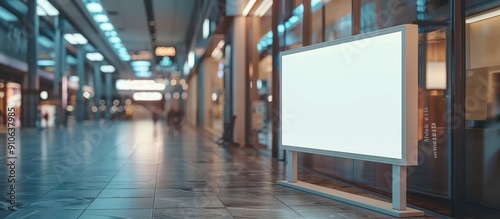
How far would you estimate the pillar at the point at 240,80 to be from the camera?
55.7 feet

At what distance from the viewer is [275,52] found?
42.0ft

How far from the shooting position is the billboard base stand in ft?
19.4

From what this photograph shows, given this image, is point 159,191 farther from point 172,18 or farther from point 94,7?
point 172,18

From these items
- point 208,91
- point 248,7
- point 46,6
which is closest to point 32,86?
point 46,6

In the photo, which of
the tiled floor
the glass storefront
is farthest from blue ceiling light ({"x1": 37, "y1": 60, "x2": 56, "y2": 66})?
the glass storefront

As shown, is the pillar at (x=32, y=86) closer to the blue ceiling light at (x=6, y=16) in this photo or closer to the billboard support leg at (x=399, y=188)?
the blue ceiling light at (x=6, y=16)

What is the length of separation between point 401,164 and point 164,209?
275 centimetres

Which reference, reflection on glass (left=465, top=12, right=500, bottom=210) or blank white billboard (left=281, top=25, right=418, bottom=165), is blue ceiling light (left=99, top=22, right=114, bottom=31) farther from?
reflection on glass (left=465, top=12, right=500, bottom=210)

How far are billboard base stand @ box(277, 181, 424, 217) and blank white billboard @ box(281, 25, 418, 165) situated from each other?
56 centimetres

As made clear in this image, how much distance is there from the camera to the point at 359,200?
655 centimetres

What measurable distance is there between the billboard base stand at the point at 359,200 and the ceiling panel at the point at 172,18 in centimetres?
1679

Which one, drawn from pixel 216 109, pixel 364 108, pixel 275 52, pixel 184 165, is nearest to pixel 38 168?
pixel 184 165

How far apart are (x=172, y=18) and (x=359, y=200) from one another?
22.0 meters

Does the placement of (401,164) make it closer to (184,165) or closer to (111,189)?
(111,189)
